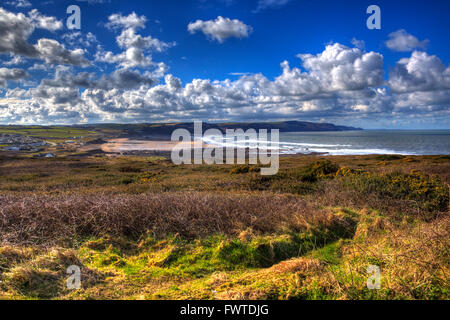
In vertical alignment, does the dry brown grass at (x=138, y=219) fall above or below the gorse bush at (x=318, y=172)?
above

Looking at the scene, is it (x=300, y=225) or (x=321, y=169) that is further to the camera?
(x=321, y=169)

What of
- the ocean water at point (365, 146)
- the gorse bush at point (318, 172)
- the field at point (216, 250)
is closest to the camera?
the field at point (216, 250)

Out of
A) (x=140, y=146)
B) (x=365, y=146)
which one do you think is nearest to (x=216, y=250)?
(x=140, y=146)

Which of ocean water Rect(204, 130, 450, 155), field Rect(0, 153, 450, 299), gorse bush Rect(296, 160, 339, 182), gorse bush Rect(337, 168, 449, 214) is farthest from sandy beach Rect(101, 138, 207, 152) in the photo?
field Rect(0, 153, 450, 299)

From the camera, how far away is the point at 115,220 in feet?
19.4

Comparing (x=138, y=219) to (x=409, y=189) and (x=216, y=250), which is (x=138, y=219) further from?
(x=409, y=189)

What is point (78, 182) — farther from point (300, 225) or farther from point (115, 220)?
point (300, 225)

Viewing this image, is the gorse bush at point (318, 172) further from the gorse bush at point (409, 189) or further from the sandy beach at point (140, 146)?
the sandy beach at point (140, 146)

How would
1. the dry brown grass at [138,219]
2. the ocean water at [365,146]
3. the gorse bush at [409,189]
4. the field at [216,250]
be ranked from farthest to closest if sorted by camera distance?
the ocean water at [365,146] → the gorse bush at [409,189] → the dry brown grass at [138,219] → the field at [216,250]

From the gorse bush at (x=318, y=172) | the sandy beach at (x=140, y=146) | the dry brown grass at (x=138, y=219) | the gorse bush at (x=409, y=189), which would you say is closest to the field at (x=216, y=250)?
the dry brown grass at (x=138, y=219)

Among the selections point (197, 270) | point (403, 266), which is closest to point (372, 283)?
point (403, 266)

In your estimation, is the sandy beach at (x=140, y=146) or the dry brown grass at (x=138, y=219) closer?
the dry brown grass at (x=138, y=219)

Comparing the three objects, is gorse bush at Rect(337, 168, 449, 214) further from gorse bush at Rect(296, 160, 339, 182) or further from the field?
gorse bush at Rect(296, 160, 339, 182)

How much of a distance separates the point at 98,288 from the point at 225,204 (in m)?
4.07
